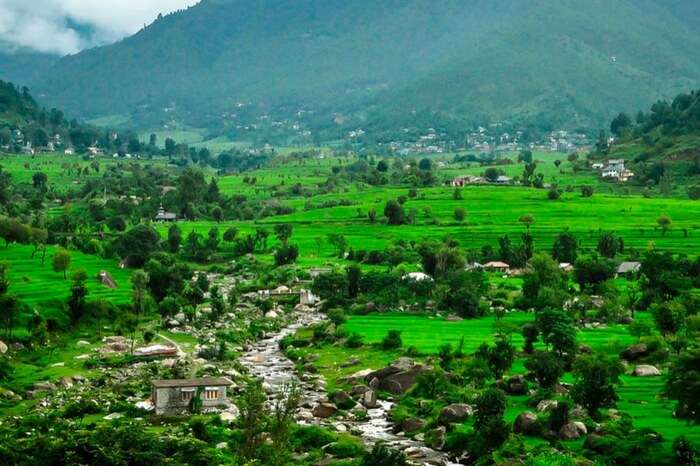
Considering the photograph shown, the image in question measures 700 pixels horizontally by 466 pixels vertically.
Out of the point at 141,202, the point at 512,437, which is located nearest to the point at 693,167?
the point at 141,202

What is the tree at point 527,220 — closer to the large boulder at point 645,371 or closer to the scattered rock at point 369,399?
the large boulder at point 645,371

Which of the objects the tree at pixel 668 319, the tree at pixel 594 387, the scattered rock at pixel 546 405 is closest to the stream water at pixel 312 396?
A: the scattered rock at pixel 546 405

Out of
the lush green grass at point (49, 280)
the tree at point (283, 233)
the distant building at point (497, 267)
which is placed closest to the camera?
the lush green grass at point (49, 280)

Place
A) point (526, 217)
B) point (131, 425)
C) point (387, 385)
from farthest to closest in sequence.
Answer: point (526, 217)
point (387, 385)
point (131, 425)

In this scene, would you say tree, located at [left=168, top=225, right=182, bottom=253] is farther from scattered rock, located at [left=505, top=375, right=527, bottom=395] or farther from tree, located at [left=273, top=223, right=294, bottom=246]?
scattered rock, located at [left=505, top=375, right=527, bottom=395]

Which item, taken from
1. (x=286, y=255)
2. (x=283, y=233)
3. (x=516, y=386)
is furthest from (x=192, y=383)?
(x=283, y=233)

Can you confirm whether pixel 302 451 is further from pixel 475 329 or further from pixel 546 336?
pixel 475 329

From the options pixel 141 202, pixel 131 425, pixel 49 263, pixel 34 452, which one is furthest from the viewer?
pixel 141 202
